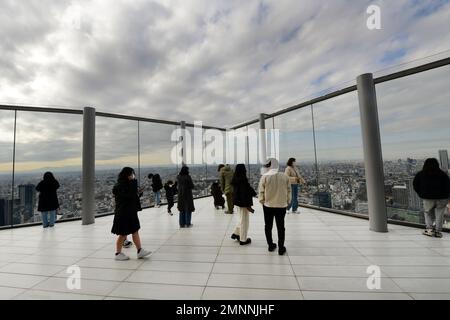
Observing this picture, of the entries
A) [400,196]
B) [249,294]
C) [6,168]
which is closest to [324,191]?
[400,196]

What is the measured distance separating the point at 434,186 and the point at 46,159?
30.9 feet

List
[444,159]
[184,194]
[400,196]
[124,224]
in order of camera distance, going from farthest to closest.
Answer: [184,194]
[400,196]
[444,159]
[124,224]

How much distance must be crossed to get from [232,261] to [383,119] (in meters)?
4.59

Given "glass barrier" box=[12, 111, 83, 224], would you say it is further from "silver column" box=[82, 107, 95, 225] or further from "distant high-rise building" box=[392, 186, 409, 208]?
"distant high-rise building" box=[392, 186, 409, 208]

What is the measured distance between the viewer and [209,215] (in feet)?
20.9

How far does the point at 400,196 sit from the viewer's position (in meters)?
4.52

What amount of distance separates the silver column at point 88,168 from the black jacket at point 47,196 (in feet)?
2.14

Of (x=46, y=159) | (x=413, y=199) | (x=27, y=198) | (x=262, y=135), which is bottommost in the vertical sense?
(x=413, y=199)

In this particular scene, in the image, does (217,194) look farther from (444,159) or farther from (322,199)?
(444,159)

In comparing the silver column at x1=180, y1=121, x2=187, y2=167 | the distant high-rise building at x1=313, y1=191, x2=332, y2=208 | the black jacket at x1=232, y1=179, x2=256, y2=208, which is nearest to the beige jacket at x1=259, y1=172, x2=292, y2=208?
the black jacket at x1=232, y1=179, x2=256, y2=208

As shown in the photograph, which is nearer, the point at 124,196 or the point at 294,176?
the point at 124,196
